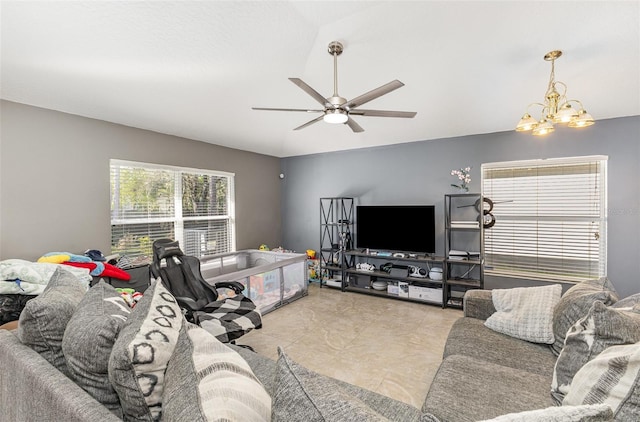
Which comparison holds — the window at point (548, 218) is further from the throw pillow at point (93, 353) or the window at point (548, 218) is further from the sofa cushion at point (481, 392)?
the throw pillow at point (93, 353)

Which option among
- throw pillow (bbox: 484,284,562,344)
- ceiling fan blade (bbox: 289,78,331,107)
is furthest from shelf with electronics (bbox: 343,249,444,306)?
ceiling fan blade (bbox: 289,78,331,107)

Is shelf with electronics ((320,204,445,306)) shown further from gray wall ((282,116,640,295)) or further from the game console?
gray wall ((282,116,640,295))

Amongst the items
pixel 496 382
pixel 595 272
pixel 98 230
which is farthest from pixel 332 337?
pixel 595 272

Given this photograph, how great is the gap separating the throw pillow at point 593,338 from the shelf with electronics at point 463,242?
2570 mm

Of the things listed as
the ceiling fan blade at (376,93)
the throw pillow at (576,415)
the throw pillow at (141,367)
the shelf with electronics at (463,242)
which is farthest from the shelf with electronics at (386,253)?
the throw pillow at (141,367)

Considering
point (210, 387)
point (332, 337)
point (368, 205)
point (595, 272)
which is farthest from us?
point (368, 205)

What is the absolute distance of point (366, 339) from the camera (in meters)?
3.14

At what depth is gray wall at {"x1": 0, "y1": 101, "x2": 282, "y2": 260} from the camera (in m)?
2.73

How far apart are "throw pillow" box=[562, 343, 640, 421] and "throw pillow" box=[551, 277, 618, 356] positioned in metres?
0.65

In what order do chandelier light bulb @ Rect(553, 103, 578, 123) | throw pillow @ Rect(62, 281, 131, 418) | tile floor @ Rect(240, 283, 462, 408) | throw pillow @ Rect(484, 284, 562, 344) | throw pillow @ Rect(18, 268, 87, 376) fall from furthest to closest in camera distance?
tile floor @ Rect(240, 283, 462, 408) → chandelier light bulb @ Rect(553, 103, 578, 123) → throw pillow @ Rect(484, 284, 562, 344) → throw pillow @ Rect(18, 268, 87, 376) → throw pillow @ Rect(62, 281, 131, 418)

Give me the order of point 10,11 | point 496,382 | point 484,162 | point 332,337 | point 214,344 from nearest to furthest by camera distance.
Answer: point 214,344, point 496,382, point 10,11, point 332,337, point 484,162

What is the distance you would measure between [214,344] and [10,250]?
3023 millimetres

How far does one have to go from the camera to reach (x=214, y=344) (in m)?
1.06

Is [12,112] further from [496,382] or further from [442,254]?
[442,254]
